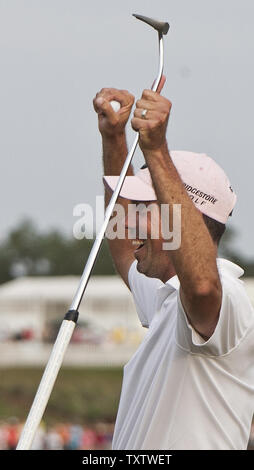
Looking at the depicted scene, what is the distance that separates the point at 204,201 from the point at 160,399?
33.6 inches

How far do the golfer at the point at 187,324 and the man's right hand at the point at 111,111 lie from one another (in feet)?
1.31

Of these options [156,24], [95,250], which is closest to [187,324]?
[95,250]

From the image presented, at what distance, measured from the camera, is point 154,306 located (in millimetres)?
5684

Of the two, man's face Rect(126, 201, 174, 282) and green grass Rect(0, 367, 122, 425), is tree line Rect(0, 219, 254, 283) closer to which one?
green grass Rect(0, 367, 122, 425)

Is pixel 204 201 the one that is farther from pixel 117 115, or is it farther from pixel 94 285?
pixel 94 285

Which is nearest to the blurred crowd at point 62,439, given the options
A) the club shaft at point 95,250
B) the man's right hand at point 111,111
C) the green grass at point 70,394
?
the green grass at point 70,394

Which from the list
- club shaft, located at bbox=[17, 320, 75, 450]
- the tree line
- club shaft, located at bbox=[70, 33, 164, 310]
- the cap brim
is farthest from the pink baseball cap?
the tree line

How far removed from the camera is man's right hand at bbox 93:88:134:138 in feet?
18.7

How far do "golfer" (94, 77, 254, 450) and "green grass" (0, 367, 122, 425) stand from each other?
39.8 metres

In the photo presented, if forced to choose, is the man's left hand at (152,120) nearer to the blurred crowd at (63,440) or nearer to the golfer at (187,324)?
the golfer at (187,324)

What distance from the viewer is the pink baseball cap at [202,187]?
529 cm

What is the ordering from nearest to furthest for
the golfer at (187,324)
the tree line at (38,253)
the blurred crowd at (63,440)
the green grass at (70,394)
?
the golfer at (187,324), the blurred crowd at (63,440), the green grass at (70,394), the tree line at (38,253)

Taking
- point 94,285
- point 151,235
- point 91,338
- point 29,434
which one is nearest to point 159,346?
point 151,235

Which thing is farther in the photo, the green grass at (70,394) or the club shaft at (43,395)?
the green grass at (70,394)
